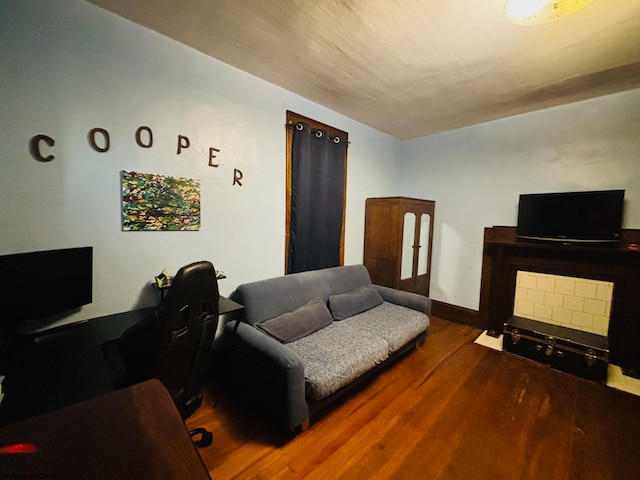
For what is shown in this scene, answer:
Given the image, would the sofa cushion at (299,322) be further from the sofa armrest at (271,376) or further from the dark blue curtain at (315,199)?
the dark blue curtain at (315,199)

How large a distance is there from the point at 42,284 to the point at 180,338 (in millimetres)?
909

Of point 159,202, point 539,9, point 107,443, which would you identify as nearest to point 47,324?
point 159,202

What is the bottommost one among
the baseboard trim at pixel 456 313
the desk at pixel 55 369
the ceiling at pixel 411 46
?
the baseboard trim at pixel 456 313

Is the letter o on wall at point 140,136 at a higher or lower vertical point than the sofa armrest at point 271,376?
higher

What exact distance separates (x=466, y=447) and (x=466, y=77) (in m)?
2.81

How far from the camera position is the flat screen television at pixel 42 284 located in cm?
126

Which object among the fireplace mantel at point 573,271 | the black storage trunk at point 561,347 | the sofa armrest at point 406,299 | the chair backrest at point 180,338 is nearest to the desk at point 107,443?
the chair backrest at point 180,338

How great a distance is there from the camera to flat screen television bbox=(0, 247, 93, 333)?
4.15 feet

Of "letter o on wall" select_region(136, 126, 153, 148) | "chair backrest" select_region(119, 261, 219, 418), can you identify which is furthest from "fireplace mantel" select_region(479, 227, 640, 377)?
"letter o on wall" select_region(136, 126, 153, 148)

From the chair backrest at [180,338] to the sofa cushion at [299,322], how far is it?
737 millimetres

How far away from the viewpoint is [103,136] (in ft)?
5.47

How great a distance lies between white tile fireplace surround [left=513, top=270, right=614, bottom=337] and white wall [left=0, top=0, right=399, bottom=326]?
2.97 meters

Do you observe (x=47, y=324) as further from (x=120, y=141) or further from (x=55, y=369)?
(x=120, y=141)

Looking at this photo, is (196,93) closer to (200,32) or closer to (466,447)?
(200,32)
